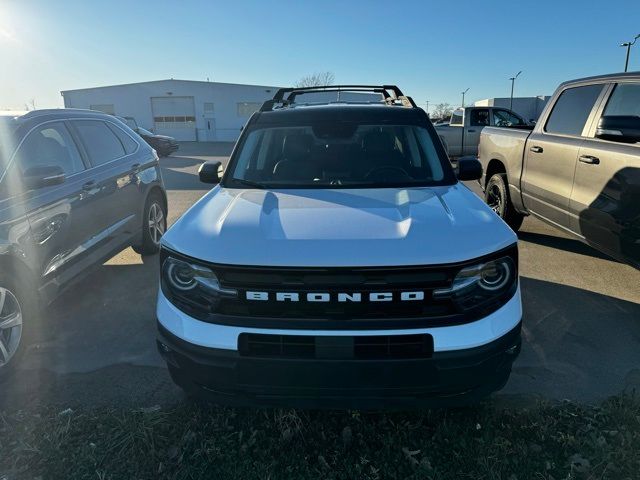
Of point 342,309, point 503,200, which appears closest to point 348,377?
point 342,309

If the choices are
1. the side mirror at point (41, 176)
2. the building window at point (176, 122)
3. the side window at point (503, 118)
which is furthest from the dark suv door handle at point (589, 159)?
the building window at point (176, 122)

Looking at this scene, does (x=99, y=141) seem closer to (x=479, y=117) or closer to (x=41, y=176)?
(x=41, y=176)

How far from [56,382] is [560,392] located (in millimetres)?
3288

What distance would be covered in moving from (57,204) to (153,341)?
133 centimetres

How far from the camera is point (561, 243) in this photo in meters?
6.07

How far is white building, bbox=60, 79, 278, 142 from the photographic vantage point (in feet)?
134

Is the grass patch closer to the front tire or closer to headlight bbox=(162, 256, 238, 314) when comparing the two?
the front tire

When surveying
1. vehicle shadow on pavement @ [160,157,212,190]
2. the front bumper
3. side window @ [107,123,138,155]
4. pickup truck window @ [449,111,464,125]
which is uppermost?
side window @ [107,123,138,155]

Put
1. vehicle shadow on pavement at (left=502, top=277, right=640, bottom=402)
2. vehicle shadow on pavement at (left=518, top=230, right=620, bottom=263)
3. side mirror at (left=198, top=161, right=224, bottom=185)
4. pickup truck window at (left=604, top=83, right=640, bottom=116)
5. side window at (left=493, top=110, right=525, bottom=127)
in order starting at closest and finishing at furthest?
vehicle shadow on pavement at (left=502, top=277, right=640, bottom=402)
side mirror at (left=198, top=161, right=224, bottom=185)
pickup truck window at (left=604, top=83, right=640, bottom=116)
vehicle shadow on pavement at (left=518, top=230, right=620, bottom=263)
side window at (left=493, top=110, right=525, bottom=127)

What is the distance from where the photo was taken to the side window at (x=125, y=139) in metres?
5.15

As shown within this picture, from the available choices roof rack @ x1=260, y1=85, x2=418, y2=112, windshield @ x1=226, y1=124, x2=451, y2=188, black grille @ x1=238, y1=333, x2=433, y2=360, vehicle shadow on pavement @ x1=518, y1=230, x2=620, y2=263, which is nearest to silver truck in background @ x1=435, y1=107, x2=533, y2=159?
vehicle shadow on pavement @ x1=518, y1=230, x2=620, y2=263

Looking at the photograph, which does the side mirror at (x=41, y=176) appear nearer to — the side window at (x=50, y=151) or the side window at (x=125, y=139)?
the side window at (x=50, y=151)

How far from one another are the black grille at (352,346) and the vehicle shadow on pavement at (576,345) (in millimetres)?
1266

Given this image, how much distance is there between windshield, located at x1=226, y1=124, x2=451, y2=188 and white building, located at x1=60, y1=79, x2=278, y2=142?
Result: 38.4 meters
